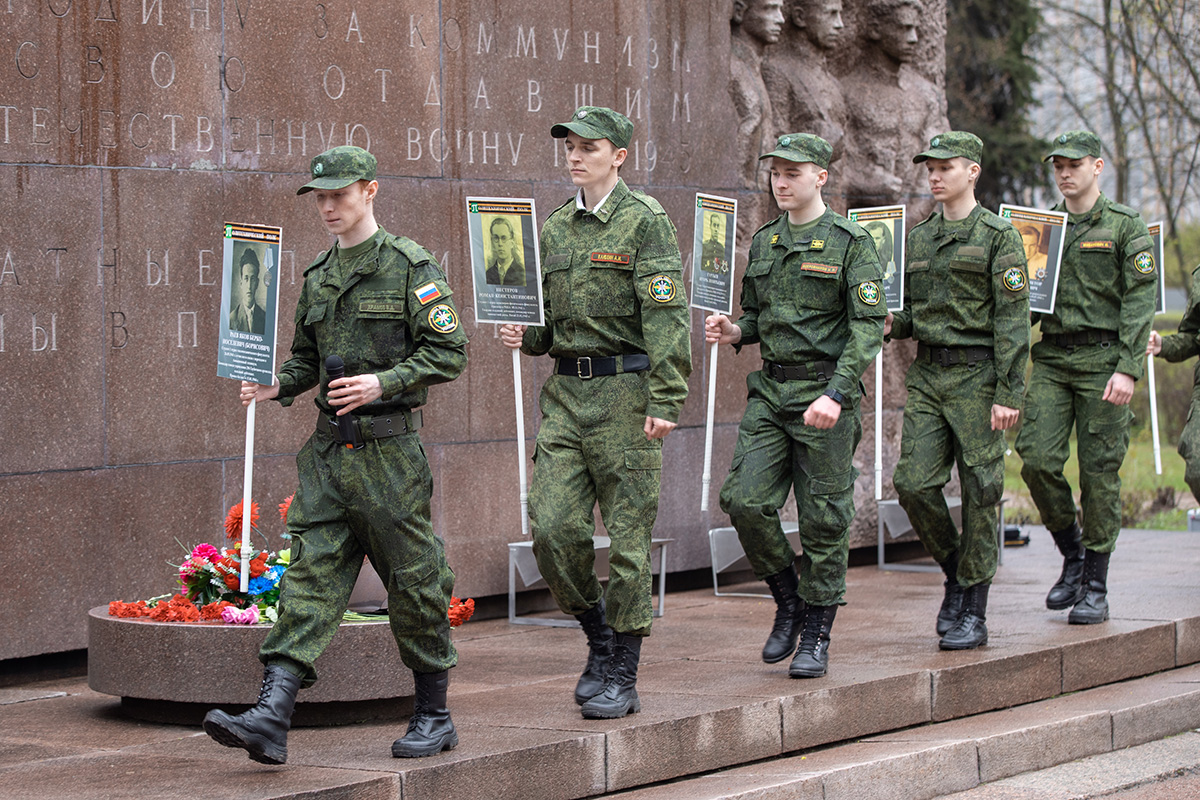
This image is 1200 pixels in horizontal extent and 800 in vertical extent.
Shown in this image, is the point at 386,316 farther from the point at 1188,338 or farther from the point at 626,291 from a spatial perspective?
the point at 1188,338

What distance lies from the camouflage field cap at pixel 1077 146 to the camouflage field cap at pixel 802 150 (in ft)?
7.23

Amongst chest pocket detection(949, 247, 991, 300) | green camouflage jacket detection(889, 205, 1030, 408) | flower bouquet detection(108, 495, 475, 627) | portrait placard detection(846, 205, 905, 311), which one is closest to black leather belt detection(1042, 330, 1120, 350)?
portrait placard detection(846, 205, 905, 311)

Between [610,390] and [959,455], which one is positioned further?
[959,455]

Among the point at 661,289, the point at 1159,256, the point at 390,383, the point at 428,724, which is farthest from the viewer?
the point at 1159,256

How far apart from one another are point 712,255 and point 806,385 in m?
0.94

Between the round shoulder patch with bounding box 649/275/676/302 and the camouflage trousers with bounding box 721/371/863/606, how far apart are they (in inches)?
44.1

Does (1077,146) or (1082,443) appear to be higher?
(1077,146)

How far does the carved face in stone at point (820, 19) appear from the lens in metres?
11.3

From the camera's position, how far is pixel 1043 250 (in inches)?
348

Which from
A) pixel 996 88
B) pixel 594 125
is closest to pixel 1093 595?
pixel 594 125

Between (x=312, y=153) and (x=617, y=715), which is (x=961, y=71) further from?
(x=617, y=715)

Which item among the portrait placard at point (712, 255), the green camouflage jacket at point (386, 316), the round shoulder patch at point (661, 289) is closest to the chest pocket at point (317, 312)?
→ the green camouflage jacket at point (386, 316)

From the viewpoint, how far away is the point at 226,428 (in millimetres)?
8156

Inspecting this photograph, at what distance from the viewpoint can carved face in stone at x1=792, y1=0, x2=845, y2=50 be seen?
11.3m
